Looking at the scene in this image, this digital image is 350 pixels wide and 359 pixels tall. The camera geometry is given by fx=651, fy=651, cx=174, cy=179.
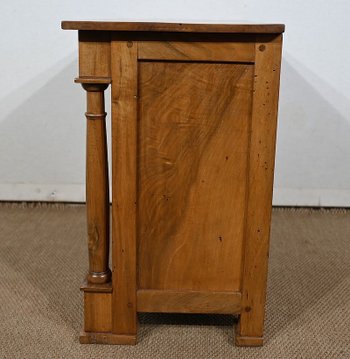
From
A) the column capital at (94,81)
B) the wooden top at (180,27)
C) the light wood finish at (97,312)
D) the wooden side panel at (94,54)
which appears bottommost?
the light wood finish at (97,312)

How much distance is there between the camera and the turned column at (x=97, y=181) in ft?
4.37

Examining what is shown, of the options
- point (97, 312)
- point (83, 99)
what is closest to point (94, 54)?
point (97, 312)

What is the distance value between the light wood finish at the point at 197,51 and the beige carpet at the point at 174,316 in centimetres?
64

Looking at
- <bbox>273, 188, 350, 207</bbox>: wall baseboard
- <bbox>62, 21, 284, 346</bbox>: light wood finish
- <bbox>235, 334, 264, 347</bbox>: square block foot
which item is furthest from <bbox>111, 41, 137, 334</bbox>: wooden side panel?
<bbox>273, 188, 350, 207</bbox>: wall baseboard

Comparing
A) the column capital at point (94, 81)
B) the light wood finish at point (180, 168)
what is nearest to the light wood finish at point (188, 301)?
the light wood finish at point (180, 168)

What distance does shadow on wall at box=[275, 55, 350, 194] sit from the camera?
7.77 feet

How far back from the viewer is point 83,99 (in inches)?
93.7

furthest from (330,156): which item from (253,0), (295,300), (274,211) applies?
(295,300)

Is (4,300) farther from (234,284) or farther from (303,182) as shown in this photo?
(303,182)

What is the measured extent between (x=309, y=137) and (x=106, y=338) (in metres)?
1.26

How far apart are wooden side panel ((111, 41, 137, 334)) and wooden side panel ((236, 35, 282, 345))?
0.24 m

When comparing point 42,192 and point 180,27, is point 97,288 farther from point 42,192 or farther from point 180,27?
point 42,192

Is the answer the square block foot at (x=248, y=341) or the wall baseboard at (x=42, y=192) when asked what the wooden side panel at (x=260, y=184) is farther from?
the wall baseboard at (x=42, y=192)

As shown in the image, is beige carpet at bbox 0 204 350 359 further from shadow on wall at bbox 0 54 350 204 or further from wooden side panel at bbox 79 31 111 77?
wooden side panel at bbox 79 31 111 77
